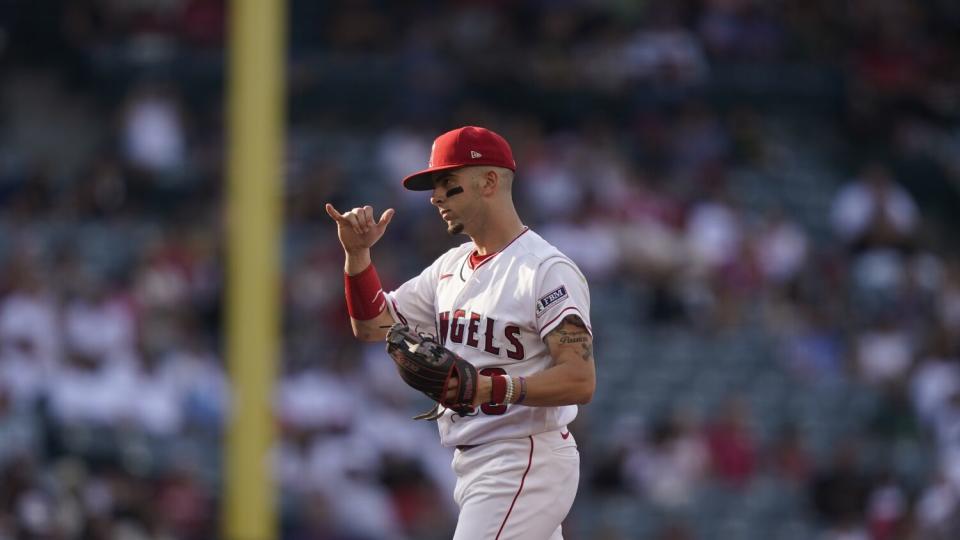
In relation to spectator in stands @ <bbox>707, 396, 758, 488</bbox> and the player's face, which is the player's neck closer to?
the player's face

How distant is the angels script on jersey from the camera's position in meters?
4.68

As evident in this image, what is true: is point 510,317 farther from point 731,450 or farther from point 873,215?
point 873,215

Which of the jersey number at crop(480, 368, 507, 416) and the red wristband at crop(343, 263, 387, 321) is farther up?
the red wristband at crop(343, 263, 387, 321)

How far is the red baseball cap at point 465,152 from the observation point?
4.69 metres

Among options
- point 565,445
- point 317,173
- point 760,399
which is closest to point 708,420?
point 760,399

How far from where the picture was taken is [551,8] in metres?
15.4

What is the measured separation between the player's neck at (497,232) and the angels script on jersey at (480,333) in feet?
0.69

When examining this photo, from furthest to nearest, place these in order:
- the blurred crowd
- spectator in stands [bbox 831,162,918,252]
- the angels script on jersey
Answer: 1. spectator in stands [bbox 831,162,918,252]
2. the blurred crowd
3. the angels script on jersey

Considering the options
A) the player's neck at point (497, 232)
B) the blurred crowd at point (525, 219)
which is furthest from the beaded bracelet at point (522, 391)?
the blurred crowd at point (525, 219)

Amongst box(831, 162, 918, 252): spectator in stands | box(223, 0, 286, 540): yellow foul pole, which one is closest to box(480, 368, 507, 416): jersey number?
box(223, 0, 286, 540): yellow foul pole

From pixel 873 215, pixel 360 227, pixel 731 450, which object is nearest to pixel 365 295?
pixel 360 227

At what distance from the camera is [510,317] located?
4652 mm

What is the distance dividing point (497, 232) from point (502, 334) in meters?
0.32

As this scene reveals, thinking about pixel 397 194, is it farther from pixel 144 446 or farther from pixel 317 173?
pixel 144 446
